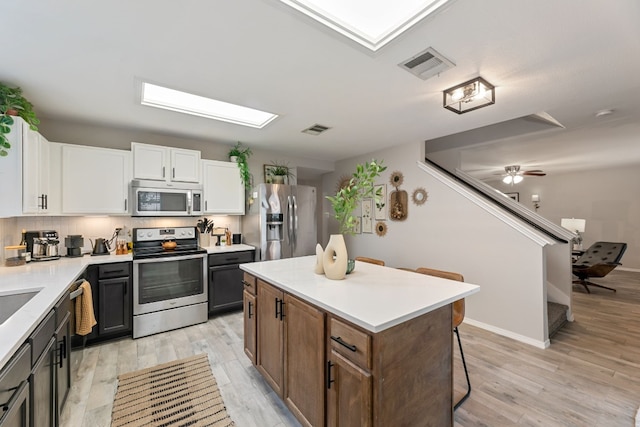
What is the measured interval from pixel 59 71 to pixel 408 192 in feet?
13.3

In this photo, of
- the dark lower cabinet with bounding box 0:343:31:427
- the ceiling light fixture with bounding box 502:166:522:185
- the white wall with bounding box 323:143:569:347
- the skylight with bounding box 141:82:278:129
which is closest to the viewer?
the dark lower cabinet with bounding box 0:343:31:427

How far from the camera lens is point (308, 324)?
152 cm

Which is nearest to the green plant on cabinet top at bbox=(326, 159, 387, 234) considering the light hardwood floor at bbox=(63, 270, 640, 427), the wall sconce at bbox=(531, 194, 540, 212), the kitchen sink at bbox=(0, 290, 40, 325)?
the light hardwood floor at bbox=(63, 270, 640, 427)

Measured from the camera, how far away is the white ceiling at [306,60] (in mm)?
1438

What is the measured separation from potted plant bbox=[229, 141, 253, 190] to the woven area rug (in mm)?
2486

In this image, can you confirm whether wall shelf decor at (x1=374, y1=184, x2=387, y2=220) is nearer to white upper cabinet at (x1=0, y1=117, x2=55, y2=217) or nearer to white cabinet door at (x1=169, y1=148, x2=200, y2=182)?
white cabinet door at (x1=169, y1=148, x2=200, y2=182)

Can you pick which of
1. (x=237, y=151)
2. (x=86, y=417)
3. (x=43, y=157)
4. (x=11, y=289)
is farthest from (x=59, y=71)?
(x=86, y=417)

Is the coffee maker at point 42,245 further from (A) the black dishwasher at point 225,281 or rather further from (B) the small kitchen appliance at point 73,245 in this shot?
(A) the black dishwasher at point 225,281

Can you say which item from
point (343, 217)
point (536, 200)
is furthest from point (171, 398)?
point (536, 200)

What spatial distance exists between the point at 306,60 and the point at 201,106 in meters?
1.56

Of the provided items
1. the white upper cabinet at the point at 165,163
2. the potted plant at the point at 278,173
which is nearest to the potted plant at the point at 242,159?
the potted plant at the point at 278,173

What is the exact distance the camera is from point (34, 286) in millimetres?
1829

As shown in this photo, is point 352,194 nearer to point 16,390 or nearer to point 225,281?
point 16,390

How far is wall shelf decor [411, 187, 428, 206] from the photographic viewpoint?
3900mm
